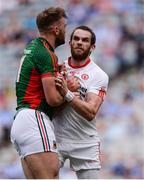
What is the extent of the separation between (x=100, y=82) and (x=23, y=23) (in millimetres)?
6689

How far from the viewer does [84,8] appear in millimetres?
12164

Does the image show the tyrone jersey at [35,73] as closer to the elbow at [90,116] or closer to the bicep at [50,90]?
the bicep at [50,90]

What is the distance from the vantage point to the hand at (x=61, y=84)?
5.29 meters

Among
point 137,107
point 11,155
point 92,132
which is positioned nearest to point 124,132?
point 137,107

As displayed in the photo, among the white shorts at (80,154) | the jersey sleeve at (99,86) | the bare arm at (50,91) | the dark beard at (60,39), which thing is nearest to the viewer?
the bare arm at (50,91)

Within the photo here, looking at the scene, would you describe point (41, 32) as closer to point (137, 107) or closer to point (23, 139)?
point (23, 139)

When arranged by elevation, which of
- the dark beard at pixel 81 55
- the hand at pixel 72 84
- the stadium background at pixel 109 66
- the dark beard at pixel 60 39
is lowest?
the stadium background at pixel 109 66

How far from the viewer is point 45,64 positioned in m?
5.30

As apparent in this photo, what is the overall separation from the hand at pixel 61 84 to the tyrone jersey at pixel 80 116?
1.29 ft

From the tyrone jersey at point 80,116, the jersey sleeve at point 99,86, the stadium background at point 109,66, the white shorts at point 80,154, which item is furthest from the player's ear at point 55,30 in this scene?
the stadium background at point 109,66

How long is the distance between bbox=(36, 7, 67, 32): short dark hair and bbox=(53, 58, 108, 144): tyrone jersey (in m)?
0.51

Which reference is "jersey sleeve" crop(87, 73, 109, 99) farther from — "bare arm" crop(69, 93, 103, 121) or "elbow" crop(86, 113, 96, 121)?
"elbow" crop(86, 113, 96, 121)

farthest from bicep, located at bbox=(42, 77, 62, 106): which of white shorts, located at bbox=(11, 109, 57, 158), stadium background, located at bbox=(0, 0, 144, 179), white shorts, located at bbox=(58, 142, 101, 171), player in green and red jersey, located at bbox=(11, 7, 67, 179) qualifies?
stadium background, located at bbox=(0, 0, 144, 179)

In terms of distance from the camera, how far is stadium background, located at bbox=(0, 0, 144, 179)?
38.0ft
